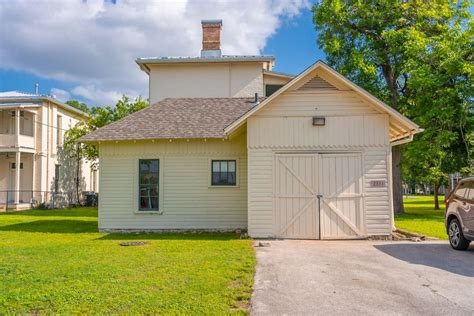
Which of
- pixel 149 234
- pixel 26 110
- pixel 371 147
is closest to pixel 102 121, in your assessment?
pixel 26 110

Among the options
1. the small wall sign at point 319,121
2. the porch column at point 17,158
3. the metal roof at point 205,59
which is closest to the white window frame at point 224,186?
the small wall sign at point 319,121

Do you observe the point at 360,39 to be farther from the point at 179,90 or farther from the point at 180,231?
the point at 180,231

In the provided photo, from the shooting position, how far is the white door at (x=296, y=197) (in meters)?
11.9

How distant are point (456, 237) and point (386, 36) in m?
15.4

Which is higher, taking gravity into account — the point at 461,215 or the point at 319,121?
the point at 319,121

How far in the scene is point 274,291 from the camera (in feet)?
20.4

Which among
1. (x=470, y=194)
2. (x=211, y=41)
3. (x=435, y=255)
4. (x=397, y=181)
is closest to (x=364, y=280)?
(x=435, y=255)

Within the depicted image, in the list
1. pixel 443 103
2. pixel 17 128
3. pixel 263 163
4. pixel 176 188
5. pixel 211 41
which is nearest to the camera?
pixel 263 163

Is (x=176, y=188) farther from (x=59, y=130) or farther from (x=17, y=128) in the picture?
(x=59, y=130)

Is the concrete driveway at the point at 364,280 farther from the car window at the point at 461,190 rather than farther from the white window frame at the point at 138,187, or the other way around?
the white window frame at the point at 138,187

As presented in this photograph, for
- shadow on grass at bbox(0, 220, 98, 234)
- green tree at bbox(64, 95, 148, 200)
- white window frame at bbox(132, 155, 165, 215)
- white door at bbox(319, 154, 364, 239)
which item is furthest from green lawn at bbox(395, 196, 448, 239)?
green tree at bbox(64, 95, 148, 200)

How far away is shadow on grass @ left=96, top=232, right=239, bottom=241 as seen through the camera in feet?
40.1

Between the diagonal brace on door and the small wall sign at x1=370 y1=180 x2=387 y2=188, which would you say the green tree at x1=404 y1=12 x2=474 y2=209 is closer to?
the small wall sign at x1=370 y1=180 x2=387 y2=188

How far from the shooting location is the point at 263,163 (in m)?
12.0
